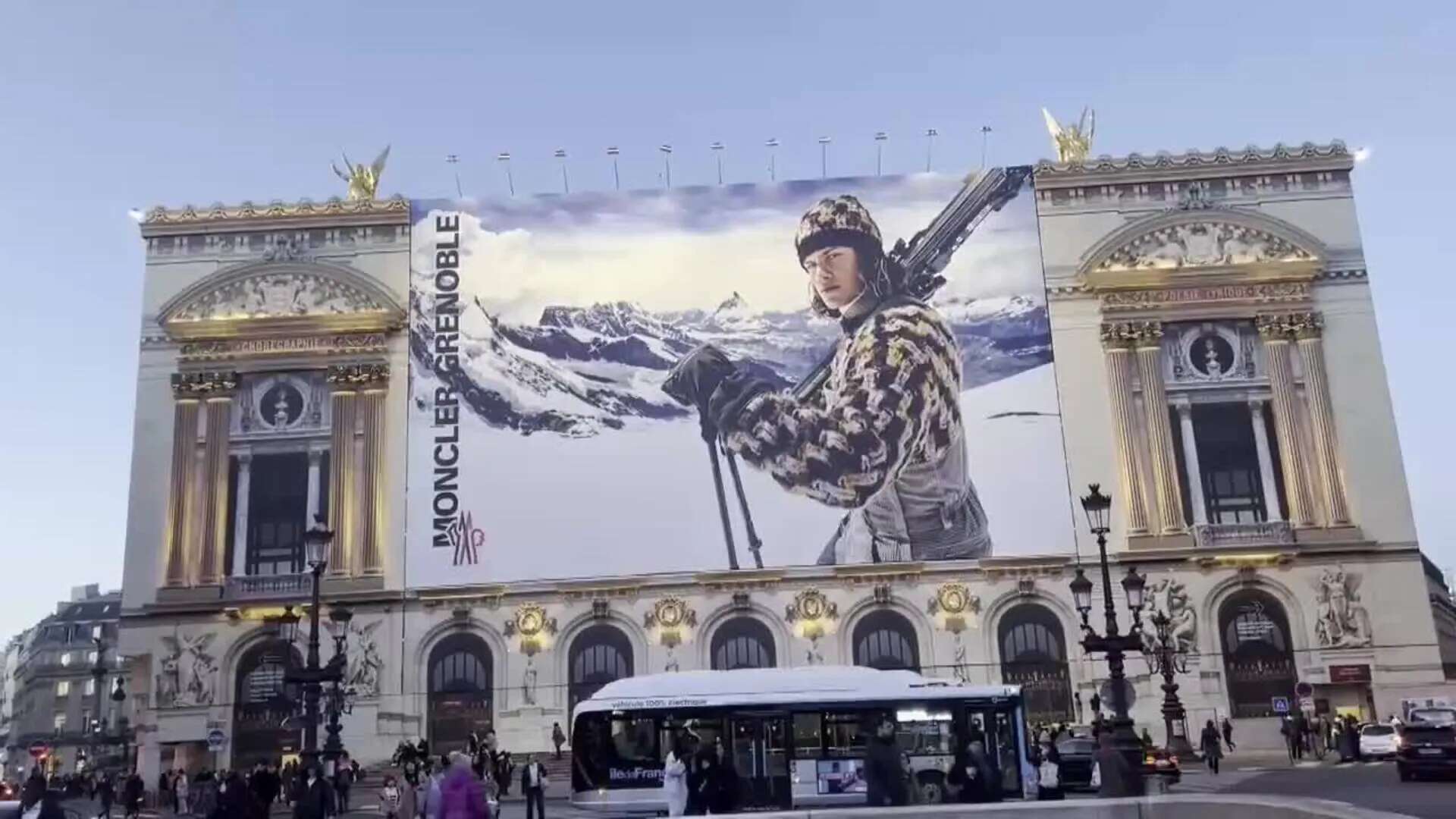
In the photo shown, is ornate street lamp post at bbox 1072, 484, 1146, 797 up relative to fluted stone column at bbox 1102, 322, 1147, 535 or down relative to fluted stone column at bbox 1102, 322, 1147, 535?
down

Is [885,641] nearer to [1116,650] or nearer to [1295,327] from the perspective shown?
[1295,327]

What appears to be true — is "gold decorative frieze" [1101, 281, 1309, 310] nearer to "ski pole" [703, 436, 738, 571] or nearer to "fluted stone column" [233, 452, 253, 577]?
"ski pole" [703, 436, 738, 571]

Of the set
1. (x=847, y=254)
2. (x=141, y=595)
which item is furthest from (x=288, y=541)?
(x=847, y=254)

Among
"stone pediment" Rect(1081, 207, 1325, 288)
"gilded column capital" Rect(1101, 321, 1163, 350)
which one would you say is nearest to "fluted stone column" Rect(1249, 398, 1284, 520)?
"gilded column capital" Rect(1101, 321, 1163, 350)

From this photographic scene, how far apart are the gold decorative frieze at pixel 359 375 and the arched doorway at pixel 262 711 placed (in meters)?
8.36

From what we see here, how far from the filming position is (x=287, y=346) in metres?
41.7

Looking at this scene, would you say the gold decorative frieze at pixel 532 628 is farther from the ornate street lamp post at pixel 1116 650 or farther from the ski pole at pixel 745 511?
the ornate street lamp post at pixel 1116 650

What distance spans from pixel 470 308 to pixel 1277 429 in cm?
2592

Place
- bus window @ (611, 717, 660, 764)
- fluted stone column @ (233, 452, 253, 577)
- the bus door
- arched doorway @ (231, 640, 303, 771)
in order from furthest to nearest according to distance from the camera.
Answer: fluted stone column @ (233, 452, 253, 577) < arched doorway @ (231, 640, 303, 771) < bus window @ (611, 717, 660, 764) < the bus door

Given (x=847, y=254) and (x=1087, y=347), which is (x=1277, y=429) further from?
(x=847, y=254)

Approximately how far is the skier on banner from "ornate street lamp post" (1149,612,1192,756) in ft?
19.2

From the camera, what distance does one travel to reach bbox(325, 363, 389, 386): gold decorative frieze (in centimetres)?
4128

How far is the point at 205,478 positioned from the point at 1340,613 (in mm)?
34821

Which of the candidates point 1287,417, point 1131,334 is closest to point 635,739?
point 1131,334
